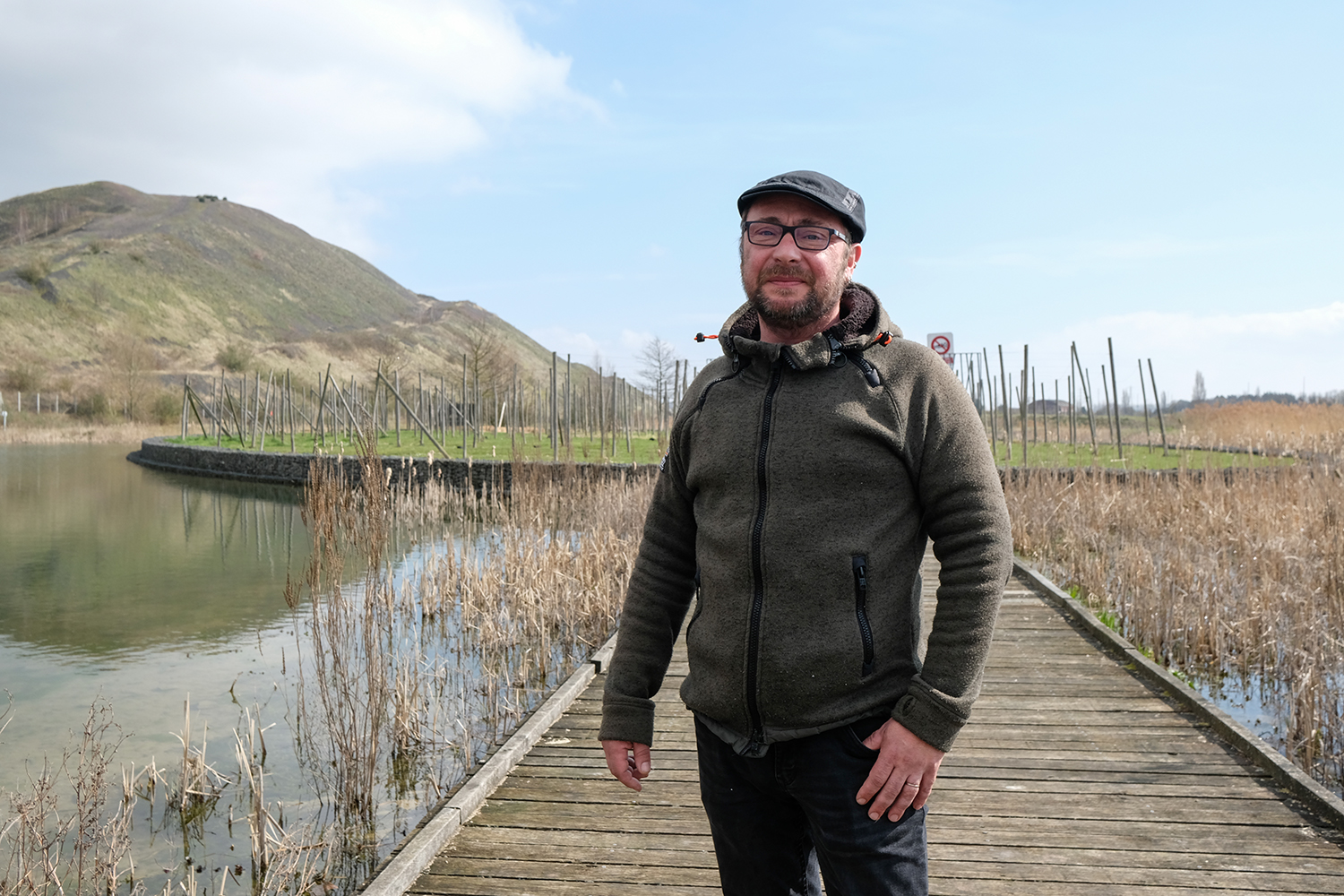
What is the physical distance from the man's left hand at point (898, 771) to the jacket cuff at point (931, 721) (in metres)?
0.02

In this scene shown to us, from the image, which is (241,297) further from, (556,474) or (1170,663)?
(1170,663)

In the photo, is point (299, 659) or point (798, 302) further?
point (299, 659)

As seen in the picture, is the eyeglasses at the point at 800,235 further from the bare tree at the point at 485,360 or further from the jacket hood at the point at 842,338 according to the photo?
the bare tree at the point at 485,360

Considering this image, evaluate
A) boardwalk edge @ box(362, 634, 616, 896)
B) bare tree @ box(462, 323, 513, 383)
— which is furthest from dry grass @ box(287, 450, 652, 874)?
bare tree @ box(462, 323, 513, 383)

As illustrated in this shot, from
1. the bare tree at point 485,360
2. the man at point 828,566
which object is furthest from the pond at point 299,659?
the bare tree at point 485,360

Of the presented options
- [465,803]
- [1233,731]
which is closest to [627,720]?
[465,803]

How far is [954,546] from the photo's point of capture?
5.00ft

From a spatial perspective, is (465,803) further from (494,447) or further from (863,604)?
(494,447)

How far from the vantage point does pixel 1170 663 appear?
6195mm

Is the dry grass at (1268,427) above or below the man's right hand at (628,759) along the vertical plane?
above

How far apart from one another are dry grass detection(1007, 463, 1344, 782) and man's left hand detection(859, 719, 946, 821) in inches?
156

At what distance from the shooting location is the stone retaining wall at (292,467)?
16.8 meters

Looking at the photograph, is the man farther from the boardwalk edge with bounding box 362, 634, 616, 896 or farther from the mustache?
the boardwalk edge with bounding box 362, 634, 616, 896

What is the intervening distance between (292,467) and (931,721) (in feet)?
79.4
